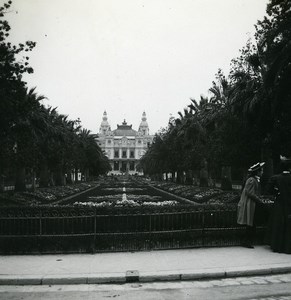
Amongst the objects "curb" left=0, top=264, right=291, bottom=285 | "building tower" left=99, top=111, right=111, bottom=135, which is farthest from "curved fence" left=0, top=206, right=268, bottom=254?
"building tower" left=99, top=111, right=111, bottom=135

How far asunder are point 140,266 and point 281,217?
333 cm

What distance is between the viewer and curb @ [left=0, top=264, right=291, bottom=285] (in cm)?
739

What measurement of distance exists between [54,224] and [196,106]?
118ft

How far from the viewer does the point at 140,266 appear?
8312 millimetres

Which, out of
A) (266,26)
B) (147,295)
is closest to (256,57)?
(266,26)

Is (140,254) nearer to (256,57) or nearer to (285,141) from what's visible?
(285,141)

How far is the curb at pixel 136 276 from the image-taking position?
739cm

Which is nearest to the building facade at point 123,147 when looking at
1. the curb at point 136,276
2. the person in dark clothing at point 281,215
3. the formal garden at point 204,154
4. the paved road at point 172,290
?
the formal garden at point 204,154

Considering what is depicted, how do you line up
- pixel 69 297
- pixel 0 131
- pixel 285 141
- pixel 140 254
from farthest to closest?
pixel 285 141, pixel 0 131, pixel 140 254, pixel 69 297

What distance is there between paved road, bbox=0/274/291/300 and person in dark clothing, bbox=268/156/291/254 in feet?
6.48

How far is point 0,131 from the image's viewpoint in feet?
55.3

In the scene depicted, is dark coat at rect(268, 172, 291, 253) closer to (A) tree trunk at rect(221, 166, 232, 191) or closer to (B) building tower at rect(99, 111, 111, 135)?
(A) tree trunk at rect(221, 166, 232, 191)

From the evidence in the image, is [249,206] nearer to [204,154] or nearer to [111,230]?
[111,230]

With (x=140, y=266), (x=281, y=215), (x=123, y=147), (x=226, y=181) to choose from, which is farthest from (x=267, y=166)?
(x=123, y=147)
